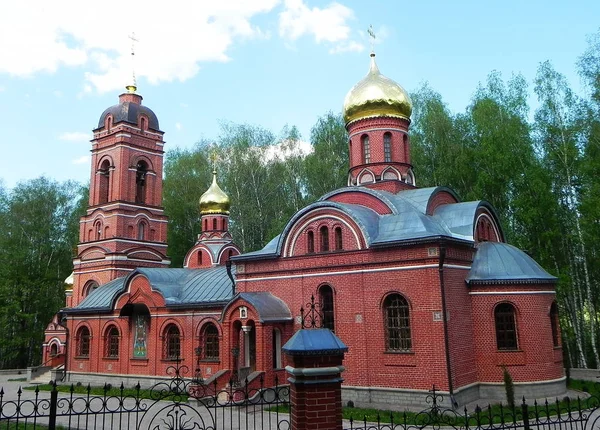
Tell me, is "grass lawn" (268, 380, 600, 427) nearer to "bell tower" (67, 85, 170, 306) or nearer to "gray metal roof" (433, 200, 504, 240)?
"gray metal roof" (433, 200, 504, 240)

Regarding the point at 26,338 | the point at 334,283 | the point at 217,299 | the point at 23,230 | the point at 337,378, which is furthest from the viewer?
the point at 23,230

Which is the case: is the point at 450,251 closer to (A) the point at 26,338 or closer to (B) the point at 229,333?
(B) the point at 229,333

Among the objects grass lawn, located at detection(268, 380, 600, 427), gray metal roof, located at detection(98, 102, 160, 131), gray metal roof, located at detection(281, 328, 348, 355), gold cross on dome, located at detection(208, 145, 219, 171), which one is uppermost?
gold cross on dome, located at detection(208, 145, 219, 171)

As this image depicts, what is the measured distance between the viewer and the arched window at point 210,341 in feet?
55.8

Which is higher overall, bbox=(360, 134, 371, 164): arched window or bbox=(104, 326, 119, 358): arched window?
bbox=(360, 134, 371, 164): arched window

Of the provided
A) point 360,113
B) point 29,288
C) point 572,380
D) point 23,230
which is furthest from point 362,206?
point 23,230

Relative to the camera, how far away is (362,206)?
1545cm

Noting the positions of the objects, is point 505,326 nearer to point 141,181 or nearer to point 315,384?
point 315,384

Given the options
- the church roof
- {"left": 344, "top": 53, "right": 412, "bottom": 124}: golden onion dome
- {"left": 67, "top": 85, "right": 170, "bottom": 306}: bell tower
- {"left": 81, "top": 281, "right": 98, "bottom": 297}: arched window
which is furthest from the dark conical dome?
the church roof

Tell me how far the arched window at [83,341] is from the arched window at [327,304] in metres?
10.5

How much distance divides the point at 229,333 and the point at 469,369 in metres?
6.46

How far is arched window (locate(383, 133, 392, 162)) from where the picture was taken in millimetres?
17266

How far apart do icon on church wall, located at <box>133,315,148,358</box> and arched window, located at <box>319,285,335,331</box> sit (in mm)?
7326

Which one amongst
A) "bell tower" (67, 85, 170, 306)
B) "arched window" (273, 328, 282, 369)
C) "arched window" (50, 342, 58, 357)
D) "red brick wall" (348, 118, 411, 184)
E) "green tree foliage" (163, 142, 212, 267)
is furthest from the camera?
"green tree foliage" (163, 142, 212, 267)
